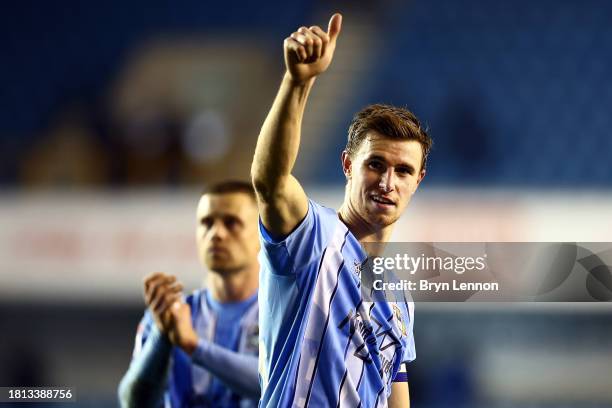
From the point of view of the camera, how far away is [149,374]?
245cm

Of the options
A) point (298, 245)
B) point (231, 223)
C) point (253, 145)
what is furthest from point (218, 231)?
point (253, 145)

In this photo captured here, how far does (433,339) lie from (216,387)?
302 centimetres

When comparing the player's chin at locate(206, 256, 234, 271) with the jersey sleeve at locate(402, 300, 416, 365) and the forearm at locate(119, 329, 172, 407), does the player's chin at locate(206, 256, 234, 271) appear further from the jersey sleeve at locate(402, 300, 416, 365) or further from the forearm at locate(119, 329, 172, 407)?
the jersey sleeve at locate(402, 300, 416, 365)

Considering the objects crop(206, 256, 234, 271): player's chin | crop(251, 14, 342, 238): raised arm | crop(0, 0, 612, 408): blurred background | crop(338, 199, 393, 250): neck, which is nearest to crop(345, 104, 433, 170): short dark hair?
crop(338, 199, 393, 250): neck

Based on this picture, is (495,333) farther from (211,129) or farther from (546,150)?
(211,129)

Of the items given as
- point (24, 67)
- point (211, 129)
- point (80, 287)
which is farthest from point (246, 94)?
point (80, 287)

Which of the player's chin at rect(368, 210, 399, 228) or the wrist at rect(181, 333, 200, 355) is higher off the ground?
the player's chin at rect(368, 210, 399, 228)

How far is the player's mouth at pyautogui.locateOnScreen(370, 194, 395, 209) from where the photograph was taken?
1.76 metres

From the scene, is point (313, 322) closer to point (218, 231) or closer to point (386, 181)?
point (386, 181)

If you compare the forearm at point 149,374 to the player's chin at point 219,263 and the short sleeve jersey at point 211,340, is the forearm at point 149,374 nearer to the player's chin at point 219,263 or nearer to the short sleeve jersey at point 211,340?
the short sleeve jersey at point 211,340

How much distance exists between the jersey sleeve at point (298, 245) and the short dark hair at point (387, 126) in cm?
30

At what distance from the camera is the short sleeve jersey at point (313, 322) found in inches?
62.4

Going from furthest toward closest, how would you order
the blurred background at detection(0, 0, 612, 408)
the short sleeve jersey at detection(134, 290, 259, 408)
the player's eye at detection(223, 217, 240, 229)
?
1. the blurred background at detection(0, 0, 612, 408)
2. the player's eye at detection(223, 217, 240, 229)
3. the short sleeve jersey at detection(134, 290, 259, 408)

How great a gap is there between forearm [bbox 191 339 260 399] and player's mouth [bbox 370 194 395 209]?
90cm
